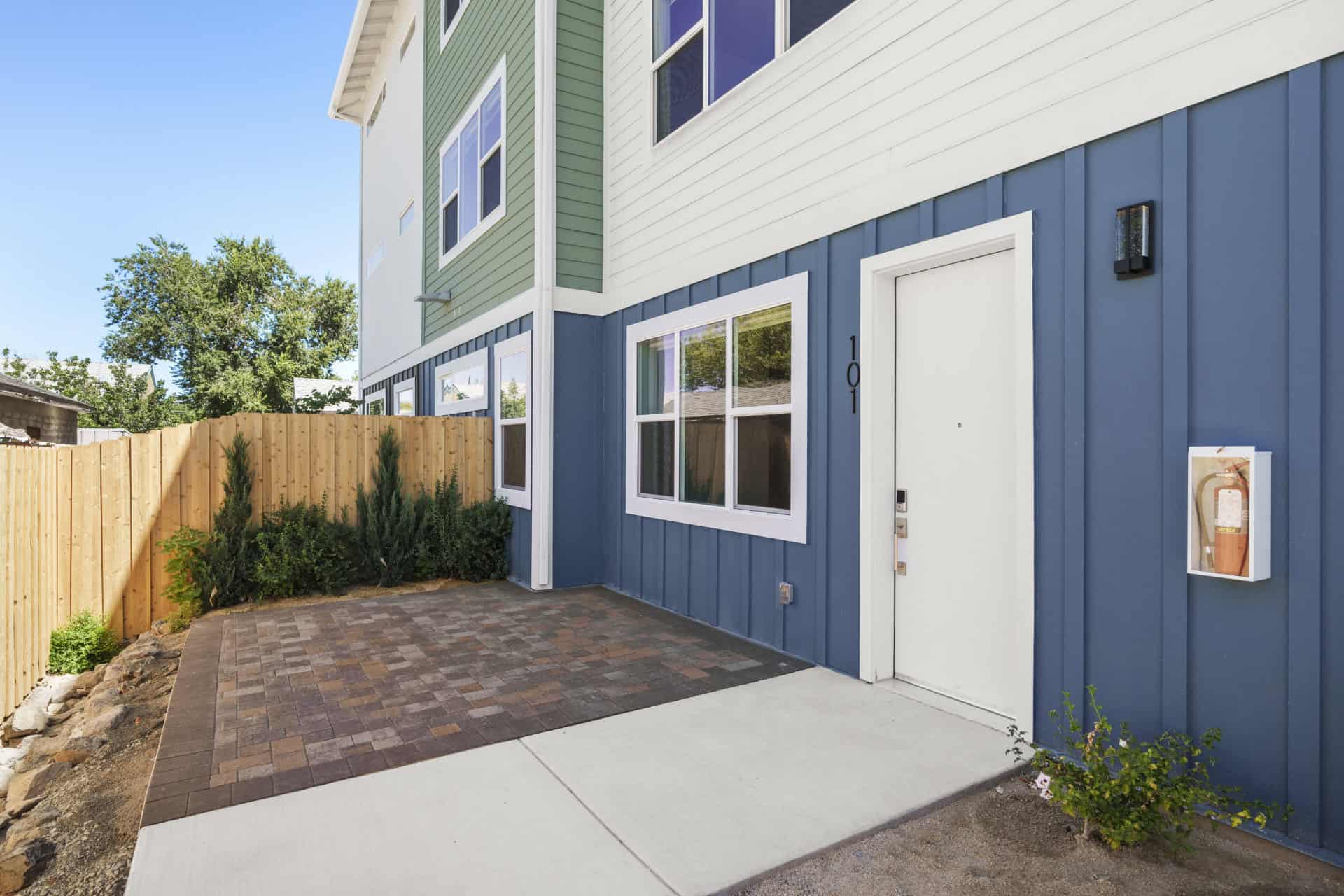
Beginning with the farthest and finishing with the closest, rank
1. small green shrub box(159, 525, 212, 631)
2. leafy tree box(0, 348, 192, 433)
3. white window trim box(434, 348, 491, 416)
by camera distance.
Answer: leafy tree box(0, 348, 192, 433), white window trim box(434, 348, 491, 416), small green shrub box(159, 525, 212, 631)

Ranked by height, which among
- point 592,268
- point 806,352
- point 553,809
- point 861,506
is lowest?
point 553,809

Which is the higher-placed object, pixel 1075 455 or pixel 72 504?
pixel 1075 455

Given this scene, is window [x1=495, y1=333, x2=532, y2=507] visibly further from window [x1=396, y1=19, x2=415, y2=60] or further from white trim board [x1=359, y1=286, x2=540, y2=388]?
window [x1=396, y1=19, x2=415, y2=60]

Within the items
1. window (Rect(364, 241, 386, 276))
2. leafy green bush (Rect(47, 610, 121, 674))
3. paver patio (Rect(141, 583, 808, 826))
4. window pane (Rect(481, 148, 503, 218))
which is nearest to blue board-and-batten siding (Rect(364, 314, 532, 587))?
paver patio (Rect(141, 583, 808, 826))

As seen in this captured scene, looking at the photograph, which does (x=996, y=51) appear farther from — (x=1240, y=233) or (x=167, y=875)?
(x=167, y=875)

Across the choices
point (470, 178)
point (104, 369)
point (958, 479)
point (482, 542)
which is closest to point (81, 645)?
point (482, 542)

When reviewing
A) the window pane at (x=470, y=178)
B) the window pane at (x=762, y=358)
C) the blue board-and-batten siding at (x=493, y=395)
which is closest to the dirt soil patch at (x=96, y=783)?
the blue board-and-batten siding at (x=493, y=395)

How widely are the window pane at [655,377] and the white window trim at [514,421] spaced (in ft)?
3.38

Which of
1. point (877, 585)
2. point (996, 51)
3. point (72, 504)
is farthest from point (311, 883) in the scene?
point (72, 504)

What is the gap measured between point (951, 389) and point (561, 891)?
276 cm

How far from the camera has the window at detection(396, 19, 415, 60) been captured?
36.6 ft

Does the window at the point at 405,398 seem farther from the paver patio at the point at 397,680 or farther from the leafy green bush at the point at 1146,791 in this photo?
the leafy green bush at the point at 1146,791

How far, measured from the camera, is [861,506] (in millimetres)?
3816

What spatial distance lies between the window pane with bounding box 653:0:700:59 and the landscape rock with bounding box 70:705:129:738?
19.1 feet
